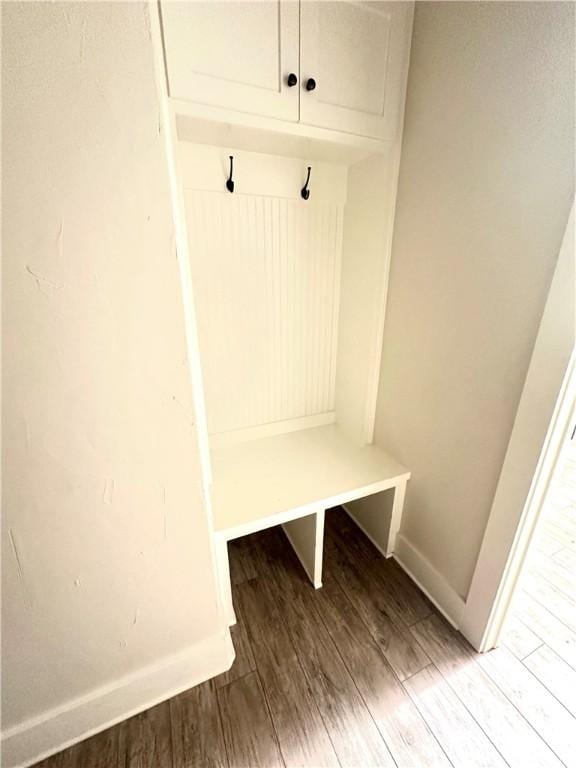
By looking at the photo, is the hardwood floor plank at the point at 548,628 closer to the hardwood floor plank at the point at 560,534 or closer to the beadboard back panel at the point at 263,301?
the hardwood floor plank at the point at 560,534

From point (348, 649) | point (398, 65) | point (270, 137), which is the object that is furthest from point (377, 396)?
point (398, 65)

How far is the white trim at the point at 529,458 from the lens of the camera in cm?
77

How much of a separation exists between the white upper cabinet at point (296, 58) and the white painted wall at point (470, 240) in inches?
4.3

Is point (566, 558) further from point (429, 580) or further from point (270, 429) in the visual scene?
point (270, 429)

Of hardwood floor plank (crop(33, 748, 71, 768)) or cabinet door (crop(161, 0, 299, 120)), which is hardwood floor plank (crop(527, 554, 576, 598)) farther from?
cabinet door (crop(161, 0, 299, 120))

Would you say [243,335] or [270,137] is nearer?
[270,137]

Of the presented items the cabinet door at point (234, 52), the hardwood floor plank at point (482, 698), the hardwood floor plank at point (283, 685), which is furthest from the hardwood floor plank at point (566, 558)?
the cabinet door at point (234, 52)

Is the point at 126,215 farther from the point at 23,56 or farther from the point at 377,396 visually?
the point at 377,396

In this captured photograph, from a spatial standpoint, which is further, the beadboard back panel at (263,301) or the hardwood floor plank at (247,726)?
the beadboard back panel at (263,301)

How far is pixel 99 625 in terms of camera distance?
85 cm

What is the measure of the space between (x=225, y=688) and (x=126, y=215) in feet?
4.79

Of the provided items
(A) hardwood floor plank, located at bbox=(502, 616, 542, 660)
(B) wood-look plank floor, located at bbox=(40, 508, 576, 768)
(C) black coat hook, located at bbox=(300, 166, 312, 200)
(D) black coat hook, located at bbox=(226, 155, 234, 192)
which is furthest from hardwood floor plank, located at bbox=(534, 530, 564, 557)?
(D) black coat hook, located at bbox=(226, 155, 234, 192)

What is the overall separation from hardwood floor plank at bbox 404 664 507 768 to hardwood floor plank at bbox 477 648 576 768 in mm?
171

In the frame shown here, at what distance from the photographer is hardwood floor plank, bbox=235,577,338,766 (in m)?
0.91
